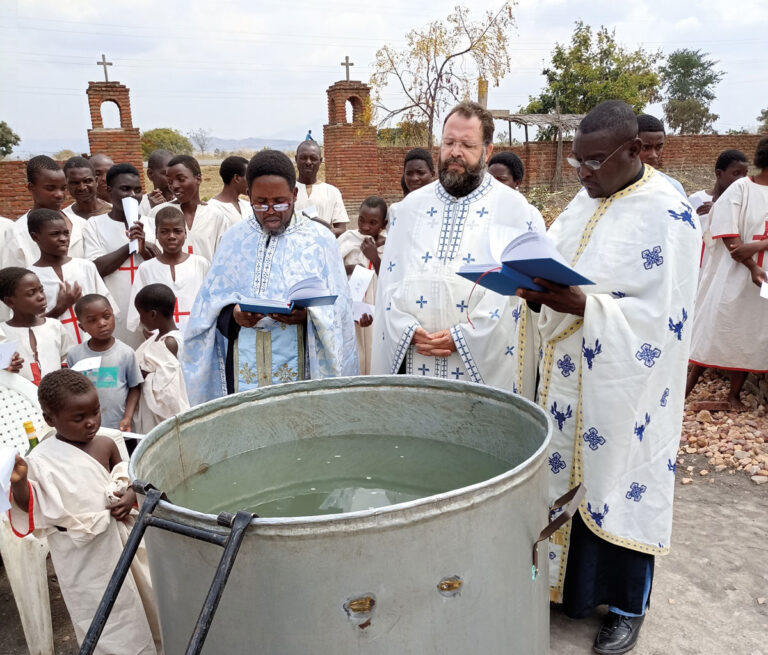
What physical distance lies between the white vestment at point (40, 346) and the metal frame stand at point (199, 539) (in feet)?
8.15

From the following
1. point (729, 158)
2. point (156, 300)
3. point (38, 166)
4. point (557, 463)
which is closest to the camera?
point (557, 463)

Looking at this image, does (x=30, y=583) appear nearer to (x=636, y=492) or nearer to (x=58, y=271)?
(x=58, y=271)

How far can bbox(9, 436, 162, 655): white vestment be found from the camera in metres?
2.65

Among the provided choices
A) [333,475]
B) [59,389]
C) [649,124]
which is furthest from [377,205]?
[333,475]

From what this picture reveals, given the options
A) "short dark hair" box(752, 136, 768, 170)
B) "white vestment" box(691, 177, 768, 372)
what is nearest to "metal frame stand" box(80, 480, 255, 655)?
"white vestment" box(691, 177, 768, 372)

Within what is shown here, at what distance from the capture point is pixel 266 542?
4.56ft

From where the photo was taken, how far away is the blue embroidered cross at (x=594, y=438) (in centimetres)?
261

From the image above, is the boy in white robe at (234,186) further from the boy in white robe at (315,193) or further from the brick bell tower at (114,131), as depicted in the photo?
the brick bell tower at (114,131)

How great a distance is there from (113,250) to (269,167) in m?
2.48

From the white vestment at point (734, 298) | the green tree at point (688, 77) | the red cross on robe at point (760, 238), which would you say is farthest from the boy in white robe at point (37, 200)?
the green tree at point (688, 77)

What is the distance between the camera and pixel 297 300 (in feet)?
9.34

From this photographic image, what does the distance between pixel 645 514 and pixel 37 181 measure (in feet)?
13.7

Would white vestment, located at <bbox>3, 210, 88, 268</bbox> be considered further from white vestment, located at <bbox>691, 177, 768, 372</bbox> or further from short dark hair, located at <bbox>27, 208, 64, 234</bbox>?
white vestment, located at <bbox>691, 177, 768, 372</bbox>

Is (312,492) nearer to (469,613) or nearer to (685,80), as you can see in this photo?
(469,613)
